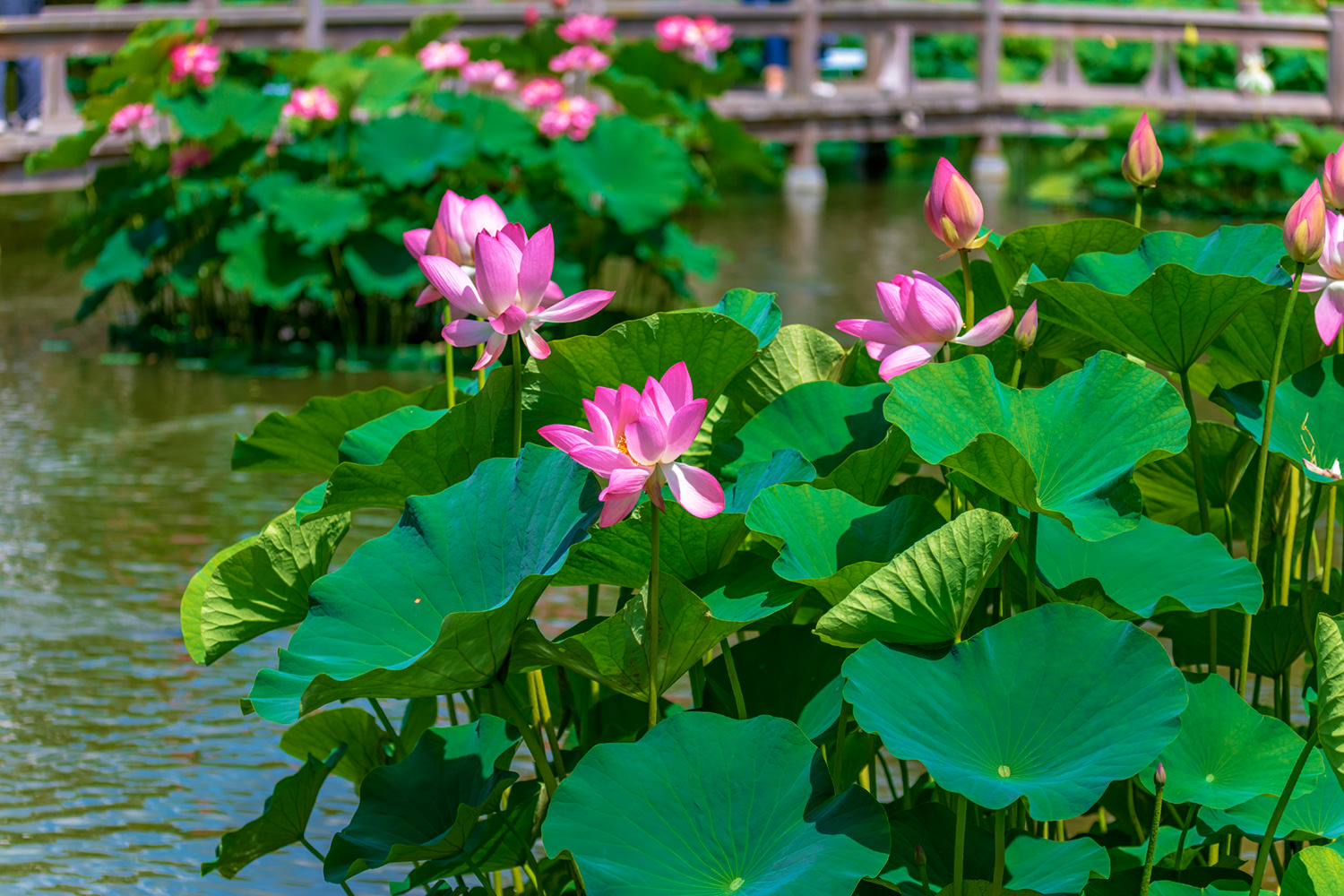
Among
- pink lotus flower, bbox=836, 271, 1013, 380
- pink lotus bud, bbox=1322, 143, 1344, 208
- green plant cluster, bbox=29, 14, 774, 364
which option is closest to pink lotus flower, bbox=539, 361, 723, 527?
pink lotus flower, bbox=836, 271, 1013, 380

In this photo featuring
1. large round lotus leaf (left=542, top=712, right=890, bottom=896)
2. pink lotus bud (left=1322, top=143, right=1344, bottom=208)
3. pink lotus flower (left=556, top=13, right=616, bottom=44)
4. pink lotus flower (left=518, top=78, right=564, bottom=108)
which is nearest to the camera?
large round lotus leaf (left=542, top=712, right=890, bottom=896)

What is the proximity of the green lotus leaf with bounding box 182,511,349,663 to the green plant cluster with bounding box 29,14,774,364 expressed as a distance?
3452 millimetres

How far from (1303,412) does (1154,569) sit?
0.25 m

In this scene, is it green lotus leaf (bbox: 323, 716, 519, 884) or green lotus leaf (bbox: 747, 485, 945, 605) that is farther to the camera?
green lotus leaf (bbox: 323, 716, 519, 884)

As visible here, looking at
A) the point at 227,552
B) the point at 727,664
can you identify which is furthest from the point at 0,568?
the point at 727,664

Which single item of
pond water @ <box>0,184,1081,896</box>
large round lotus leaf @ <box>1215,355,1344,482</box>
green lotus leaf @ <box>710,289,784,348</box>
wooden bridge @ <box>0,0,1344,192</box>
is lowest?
pond water @ <box>0,184,1081,896</box>

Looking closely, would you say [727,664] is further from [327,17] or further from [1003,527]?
[327,17]

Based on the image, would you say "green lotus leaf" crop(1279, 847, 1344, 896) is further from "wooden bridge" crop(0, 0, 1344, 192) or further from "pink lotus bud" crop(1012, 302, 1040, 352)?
"wooden bridge" crop(0, 0, 1344, 192)

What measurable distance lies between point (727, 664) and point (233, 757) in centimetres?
123

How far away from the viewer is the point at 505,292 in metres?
1.22

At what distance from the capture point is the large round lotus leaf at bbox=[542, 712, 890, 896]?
3.35 ft

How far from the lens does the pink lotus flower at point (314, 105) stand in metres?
5.06

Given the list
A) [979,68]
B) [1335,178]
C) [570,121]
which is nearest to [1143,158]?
[1335,178]

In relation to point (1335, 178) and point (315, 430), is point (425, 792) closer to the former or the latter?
point (315, 430)
